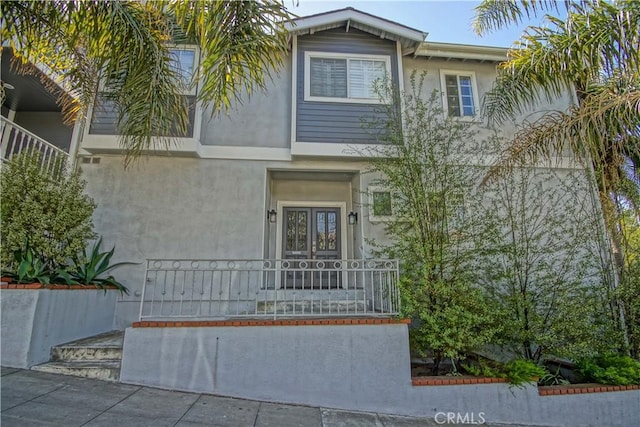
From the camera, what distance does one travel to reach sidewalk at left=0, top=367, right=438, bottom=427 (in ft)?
12.0

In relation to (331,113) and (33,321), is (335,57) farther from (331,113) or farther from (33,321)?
(33,321)

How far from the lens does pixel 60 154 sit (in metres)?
7.70

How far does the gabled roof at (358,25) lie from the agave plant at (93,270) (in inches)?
273

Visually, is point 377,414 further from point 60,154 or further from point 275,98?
point 60,154

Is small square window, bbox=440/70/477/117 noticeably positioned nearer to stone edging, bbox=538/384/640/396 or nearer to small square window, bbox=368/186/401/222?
small square window, bbox=368/186/401/222

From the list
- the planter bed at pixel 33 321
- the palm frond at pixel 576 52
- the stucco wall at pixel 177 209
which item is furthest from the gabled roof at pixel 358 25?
the planter bed at pixel 33 321

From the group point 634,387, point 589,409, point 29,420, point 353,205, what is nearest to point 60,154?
point 29,420

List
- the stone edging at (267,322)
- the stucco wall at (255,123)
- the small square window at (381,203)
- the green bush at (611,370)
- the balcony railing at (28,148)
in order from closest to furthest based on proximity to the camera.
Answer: the stone edging at (267,322) < the green bush at (611,370) < the balcony railing at (28,148) < the small square window at (381,203) < the stucco wall at (255,123)

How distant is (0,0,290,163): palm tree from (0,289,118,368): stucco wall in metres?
2.84

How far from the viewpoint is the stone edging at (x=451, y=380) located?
488 centimetres

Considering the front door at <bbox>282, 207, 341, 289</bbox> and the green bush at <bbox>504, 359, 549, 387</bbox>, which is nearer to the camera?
the green bush at <bbox>504, 359, 549, 387</bbox>

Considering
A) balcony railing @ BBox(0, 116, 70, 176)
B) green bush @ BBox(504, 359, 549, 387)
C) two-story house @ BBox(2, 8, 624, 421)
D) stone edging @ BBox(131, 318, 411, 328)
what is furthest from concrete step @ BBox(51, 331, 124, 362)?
green bush @ BBox(504, 359, 549, 387)

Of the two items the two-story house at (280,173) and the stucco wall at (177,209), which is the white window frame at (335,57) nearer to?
the two-story house at (280,173)

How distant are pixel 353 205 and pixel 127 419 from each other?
654cm
